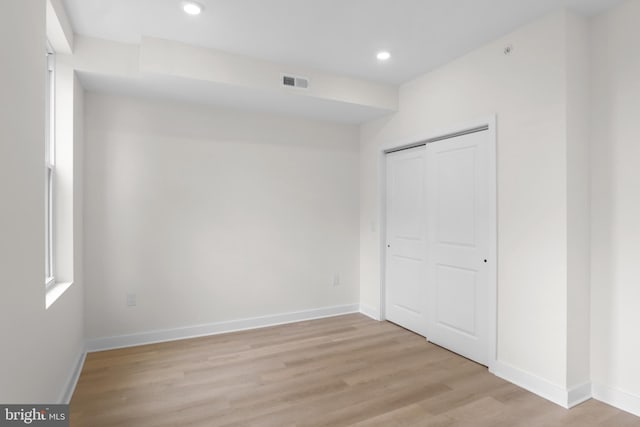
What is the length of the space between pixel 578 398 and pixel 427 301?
1470 mm

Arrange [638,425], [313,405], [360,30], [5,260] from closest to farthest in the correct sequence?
[5,260], [638,425], [313,405], [360,30]

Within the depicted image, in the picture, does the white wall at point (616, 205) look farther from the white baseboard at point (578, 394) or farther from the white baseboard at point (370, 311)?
the white baseboard at point (370, 311)

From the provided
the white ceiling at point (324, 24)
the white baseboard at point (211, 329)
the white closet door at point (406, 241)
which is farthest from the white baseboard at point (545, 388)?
the white ceiling at point (324, 24)

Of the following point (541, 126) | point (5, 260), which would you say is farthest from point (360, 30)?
point (5, 260)

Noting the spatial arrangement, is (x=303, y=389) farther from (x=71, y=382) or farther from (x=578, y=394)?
(x=578, y=394)

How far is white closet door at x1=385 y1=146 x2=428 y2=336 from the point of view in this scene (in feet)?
12.7

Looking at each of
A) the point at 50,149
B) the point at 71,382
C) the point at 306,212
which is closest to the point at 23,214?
the point at 50,149

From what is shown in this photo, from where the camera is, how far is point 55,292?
241 centimetres

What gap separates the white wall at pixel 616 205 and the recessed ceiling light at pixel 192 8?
2899 mm

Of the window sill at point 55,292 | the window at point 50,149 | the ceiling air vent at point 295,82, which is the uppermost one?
the ceiling air vent at point 295,82

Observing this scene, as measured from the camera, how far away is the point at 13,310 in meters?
1.42

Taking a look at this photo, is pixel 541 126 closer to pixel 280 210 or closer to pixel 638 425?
pixel 638 425

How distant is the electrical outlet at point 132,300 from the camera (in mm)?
3508

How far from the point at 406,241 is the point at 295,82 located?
217 cm
